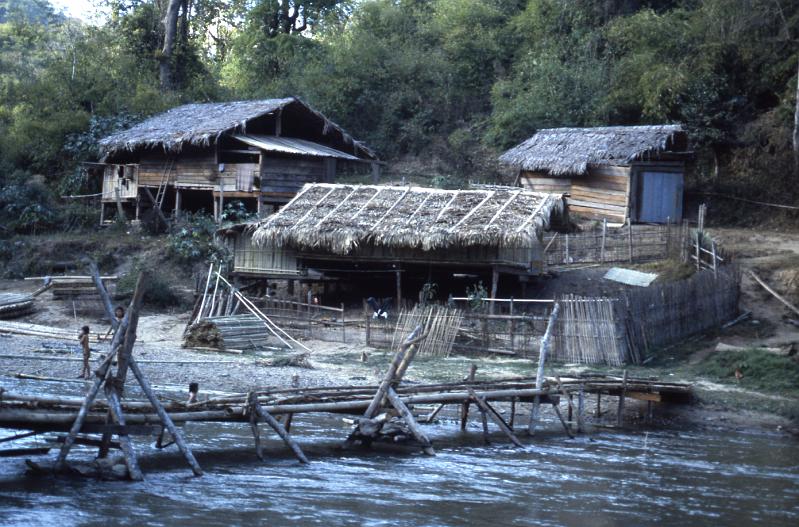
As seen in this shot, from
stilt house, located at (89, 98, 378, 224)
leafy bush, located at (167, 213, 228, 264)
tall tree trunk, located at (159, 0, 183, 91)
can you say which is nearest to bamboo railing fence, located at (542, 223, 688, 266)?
stilt house, located at (89, 98, 378, 224)

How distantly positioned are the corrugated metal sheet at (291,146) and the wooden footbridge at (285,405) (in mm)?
12528

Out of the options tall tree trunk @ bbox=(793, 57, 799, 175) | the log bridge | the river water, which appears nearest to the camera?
the river water

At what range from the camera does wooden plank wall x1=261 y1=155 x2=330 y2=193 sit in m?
27.3

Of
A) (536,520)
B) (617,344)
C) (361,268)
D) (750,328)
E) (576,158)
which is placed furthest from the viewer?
(576,158)

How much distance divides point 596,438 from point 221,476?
5.72 metres

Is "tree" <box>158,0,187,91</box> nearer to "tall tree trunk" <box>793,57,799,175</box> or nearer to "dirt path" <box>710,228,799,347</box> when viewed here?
"dirt path" <box>710,228,799,347</box>

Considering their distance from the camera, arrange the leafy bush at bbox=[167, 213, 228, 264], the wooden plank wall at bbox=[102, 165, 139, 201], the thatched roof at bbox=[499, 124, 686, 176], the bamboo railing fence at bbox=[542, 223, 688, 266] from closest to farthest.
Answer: the bamboo railing fence at bbox=[542, 223, 688, 266] → the leafy bush at bbox=[167, 213, 228, 264] → the thatched roof at bbox=[499, 124, 686, 176] → the wooden plank wall at bbox=[102, 165, 139, 201]

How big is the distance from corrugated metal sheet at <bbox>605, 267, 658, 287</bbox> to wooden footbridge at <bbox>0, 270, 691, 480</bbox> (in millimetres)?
6810

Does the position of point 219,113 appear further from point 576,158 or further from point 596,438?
point 596,438

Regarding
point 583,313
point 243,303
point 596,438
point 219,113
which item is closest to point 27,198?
point 219,113

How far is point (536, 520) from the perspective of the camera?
1035 cm

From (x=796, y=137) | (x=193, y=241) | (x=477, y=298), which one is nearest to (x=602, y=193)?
(x=796, y=137)

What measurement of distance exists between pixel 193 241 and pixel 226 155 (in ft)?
10.7

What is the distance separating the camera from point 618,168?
1088 inches
